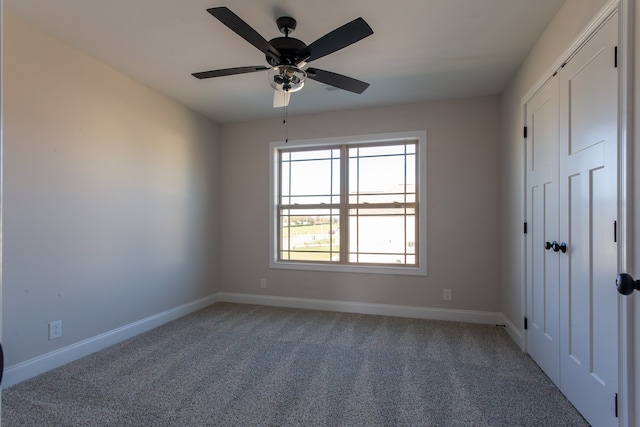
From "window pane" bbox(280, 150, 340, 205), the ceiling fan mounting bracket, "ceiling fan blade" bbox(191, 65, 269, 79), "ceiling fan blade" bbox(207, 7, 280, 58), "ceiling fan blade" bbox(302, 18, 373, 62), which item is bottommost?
"window pane" bbox(280, 150, 340, 205)

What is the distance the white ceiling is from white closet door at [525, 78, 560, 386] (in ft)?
1.87

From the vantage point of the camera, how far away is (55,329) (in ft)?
8.72

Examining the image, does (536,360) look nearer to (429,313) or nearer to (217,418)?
(429,313)

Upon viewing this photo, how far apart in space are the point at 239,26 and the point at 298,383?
2.33 meters

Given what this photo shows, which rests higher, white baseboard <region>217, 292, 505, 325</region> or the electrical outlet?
the electrical outlet

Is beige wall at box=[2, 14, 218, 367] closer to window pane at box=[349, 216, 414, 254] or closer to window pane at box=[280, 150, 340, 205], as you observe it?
window pane at box=[280, 150, 340, 205]

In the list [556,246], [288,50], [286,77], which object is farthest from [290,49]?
[556,246]

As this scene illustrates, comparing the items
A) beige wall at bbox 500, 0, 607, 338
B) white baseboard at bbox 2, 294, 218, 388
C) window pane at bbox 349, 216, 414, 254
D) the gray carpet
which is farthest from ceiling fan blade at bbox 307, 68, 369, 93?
white baseboard at bbox 2, 294, 218, 388

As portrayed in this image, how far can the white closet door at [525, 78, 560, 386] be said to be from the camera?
240 centimetres

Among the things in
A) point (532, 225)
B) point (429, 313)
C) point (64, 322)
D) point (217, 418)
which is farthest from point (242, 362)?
A: point (532, 225)

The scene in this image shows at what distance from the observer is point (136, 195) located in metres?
3.37

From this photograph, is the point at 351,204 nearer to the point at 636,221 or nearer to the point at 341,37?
the point at 341,37

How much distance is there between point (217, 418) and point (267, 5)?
2605 millimetres

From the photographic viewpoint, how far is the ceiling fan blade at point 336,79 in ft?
7.73
